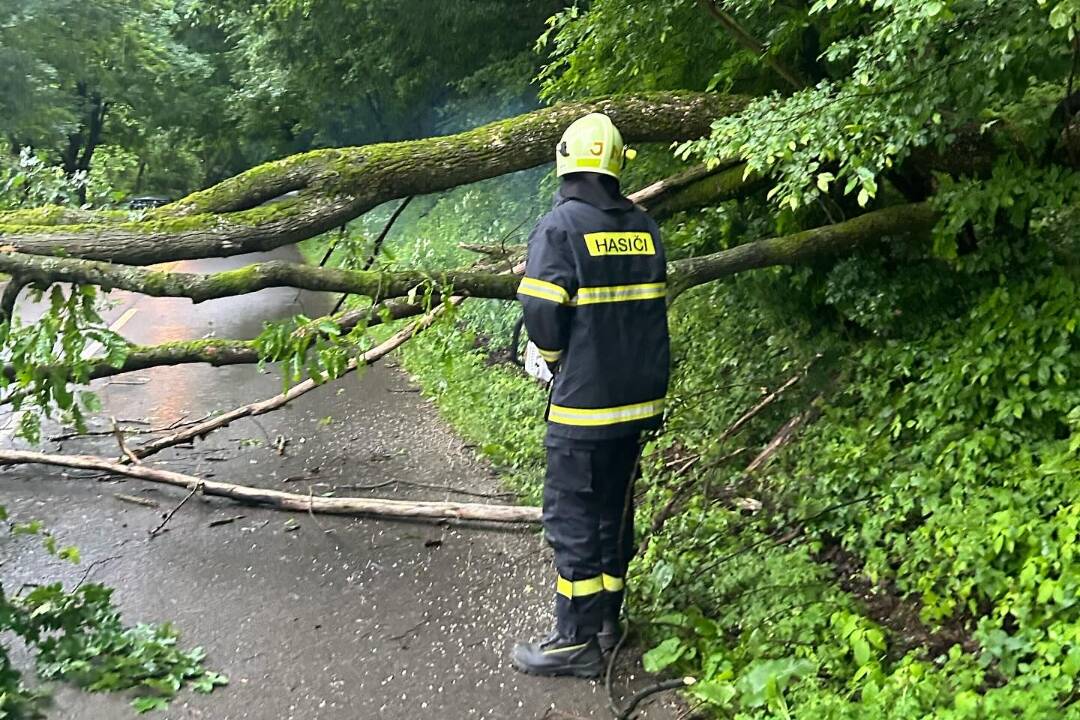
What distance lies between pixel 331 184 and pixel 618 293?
1695 millimetres

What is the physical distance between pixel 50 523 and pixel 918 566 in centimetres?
484

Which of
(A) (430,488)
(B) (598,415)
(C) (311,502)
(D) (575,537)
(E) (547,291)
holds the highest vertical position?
(E) (547,291)

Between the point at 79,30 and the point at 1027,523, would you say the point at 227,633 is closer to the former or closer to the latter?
the point at 1027,523

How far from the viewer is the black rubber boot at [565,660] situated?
140 inches

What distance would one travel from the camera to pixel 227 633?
A: 3986mm

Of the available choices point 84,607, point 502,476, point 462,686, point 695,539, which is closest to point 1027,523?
point 695,539

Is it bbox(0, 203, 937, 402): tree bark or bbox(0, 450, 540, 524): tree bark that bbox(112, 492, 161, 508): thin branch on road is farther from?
bbox(0, 203, 937, 402): tree bark

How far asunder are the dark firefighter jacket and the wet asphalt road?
110cm

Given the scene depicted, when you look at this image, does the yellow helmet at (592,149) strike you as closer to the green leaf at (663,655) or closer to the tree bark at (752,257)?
the tree bark at (752,257)

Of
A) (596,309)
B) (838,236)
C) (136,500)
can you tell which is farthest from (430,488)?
(838,236)

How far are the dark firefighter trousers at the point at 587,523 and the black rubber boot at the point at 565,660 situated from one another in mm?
41

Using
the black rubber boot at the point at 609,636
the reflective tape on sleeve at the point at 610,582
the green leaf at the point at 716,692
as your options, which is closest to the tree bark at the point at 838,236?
the reflective tape on sleeve at the point at 610,582

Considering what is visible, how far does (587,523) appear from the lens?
3.54 meters

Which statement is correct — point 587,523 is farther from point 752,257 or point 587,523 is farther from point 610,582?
point 752,257
